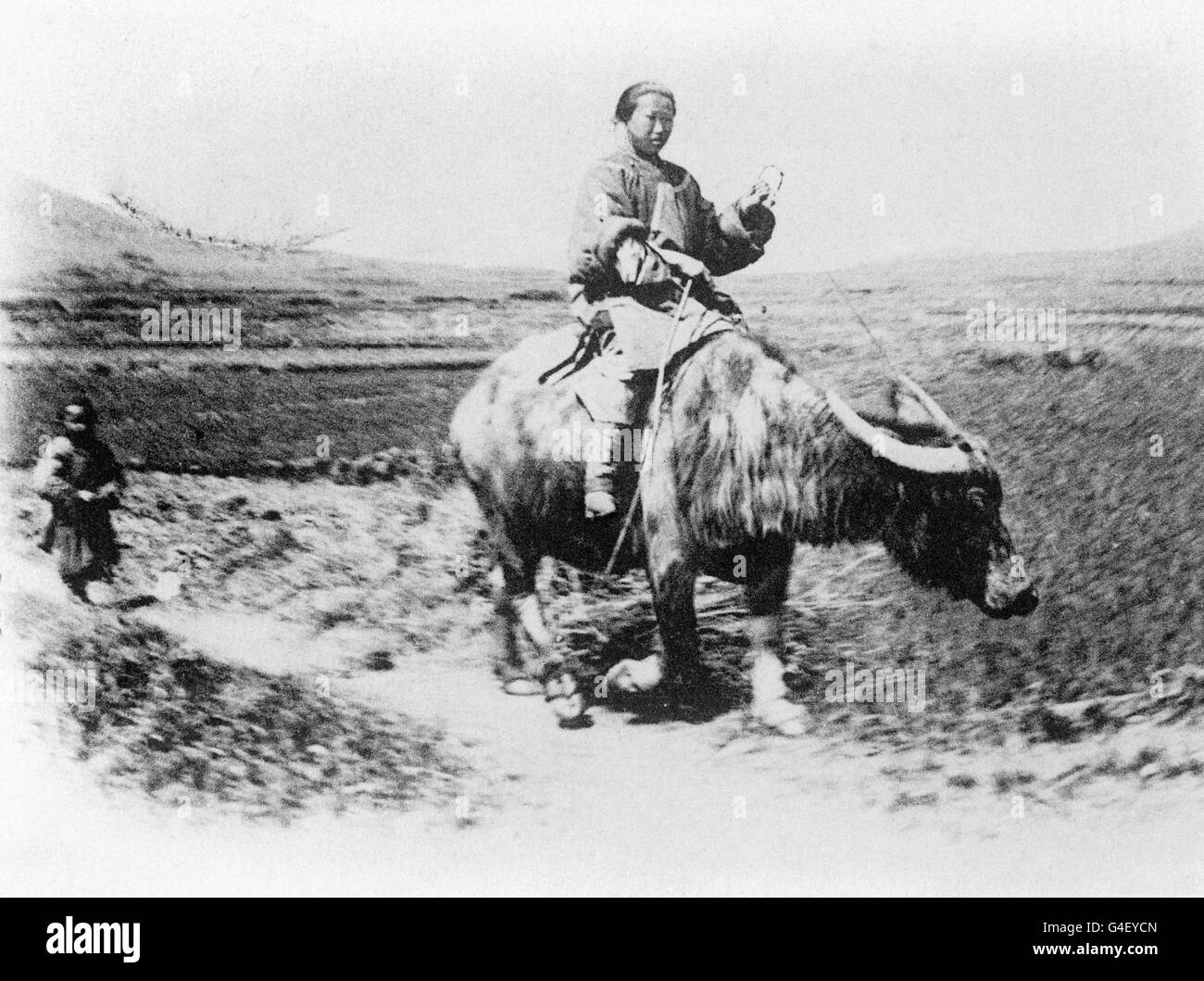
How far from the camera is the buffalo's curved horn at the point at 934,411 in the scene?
525 centimetres

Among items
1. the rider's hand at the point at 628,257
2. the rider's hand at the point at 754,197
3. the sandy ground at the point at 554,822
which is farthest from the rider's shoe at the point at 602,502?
the rider's hand at the point at 754,197

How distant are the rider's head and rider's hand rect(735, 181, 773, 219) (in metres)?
0.38

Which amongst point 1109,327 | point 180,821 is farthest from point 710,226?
point 180,821

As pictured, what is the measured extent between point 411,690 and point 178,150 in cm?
233

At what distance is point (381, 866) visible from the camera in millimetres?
5266

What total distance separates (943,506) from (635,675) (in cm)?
135

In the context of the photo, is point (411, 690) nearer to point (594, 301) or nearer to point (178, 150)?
point (594, 301)

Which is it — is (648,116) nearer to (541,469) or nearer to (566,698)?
(541,469)

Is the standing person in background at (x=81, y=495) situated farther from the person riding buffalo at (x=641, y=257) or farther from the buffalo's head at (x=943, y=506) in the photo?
the buffalo's head at (x=943, y=506)

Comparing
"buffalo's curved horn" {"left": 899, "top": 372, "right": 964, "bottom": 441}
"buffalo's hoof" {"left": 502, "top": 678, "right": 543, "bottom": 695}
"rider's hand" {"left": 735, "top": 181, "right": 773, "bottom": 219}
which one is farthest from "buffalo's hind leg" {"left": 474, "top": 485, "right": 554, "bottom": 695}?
"buffalo's curved horn" {"left": 899, "top": 372, "right": 964, "bottom": 441}

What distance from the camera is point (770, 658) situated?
5250mm

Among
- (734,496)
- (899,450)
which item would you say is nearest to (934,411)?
(899,450)

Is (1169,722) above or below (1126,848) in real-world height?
above

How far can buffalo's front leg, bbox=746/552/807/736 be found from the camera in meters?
5.23
